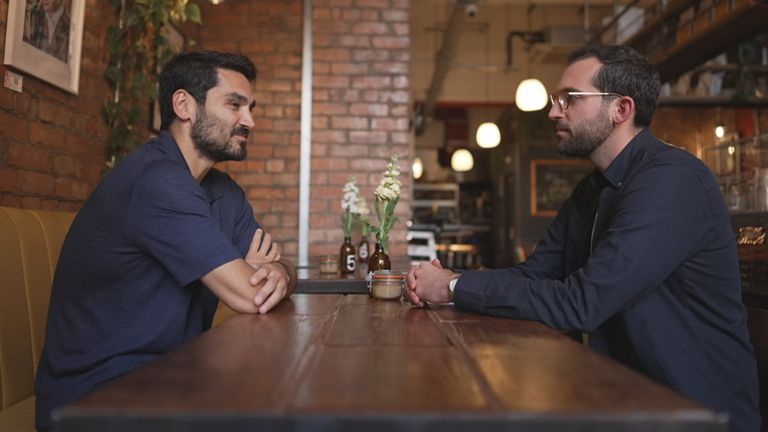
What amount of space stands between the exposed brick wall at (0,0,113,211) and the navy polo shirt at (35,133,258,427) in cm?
101

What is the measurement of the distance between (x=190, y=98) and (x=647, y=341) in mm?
1479

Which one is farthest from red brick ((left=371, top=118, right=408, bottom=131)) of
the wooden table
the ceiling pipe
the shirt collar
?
the wooden table

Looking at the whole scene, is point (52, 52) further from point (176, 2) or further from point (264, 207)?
point (264, 207)

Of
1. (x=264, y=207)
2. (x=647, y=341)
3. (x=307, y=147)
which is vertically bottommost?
(x=647, y=341)

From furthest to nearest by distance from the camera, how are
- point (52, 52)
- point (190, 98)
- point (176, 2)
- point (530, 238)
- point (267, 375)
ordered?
point (530, 238)
point (176, 2)
point (52, 52)
point (190, 98)
point (267, 375)

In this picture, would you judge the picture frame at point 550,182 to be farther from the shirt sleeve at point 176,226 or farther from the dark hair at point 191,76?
the shirt sleeve at point 176,226

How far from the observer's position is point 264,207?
4.30m

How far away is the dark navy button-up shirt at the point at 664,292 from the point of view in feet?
4.44

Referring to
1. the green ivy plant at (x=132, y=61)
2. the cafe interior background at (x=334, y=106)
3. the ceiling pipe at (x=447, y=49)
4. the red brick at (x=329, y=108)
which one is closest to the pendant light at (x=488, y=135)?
the ceiling pipe at (x=447, y=49)

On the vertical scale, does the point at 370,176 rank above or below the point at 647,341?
above

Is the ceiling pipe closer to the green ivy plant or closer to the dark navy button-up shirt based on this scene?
the green ivy plant

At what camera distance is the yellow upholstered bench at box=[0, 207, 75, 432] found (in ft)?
5.76

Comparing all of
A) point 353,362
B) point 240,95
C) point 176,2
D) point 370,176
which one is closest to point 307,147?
point 370,176

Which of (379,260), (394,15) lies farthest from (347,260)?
(394,15)
